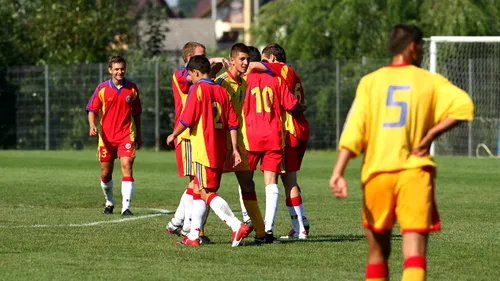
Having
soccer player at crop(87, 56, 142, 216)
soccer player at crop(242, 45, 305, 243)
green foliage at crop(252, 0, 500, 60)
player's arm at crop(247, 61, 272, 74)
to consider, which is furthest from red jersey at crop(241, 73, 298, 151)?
green foliage at crop(252, 0, 500, 60)

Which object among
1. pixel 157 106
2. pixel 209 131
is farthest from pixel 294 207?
pixel 157 106

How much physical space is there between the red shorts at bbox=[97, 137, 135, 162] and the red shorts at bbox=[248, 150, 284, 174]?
3925 millimetres

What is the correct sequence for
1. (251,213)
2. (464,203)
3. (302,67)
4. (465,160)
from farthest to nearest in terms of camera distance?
(302,67), (465,160), (464,203), (251,213)

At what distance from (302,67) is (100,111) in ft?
62.2

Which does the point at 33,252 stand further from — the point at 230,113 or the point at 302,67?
the point at 302,67

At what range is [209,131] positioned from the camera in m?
10.7

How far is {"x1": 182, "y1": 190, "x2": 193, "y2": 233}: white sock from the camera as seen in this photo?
11.7 metres

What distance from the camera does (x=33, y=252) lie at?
34.0 feet

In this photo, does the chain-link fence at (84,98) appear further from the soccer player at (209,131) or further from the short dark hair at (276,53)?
the soccer player at (209,131)

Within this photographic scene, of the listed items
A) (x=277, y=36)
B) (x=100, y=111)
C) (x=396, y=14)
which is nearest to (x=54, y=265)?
(x=100, y=111)

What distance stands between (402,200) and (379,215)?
A: 0.16 metres

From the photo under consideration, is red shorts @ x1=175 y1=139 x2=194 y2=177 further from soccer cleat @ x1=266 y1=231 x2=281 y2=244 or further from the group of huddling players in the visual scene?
soccer cleat @ x1=266 y1=231 x2=281 y2=244

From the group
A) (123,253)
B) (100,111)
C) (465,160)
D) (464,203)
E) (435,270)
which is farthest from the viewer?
(465,160)

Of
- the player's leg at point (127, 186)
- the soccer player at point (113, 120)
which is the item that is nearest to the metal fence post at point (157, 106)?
the soccer player at point (113, 120)
